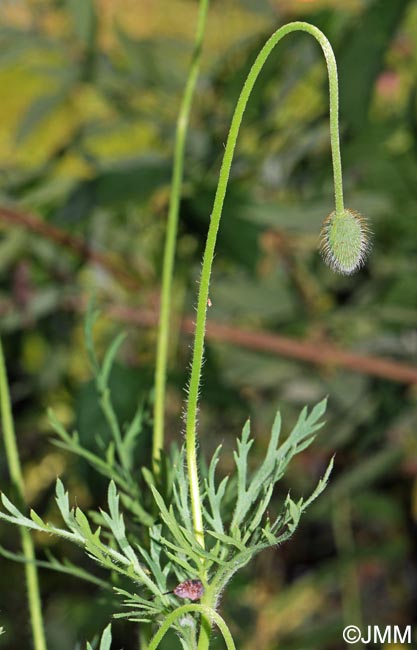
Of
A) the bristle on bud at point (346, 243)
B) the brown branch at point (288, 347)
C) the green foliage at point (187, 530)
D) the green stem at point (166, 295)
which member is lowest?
the green foliage at point (187, 530)

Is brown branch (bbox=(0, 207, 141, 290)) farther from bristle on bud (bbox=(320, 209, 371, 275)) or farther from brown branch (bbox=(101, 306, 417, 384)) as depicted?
bristle on bud (bbox=(320, 209, 371, 275))

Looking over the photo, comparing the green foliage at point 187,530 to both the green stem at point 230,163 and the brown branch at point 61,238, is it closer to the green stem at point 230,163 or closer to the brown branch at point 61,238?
the green stem at point 230,163

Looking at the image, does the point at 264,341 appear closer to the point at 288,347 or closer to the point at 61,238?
the point at 288,347

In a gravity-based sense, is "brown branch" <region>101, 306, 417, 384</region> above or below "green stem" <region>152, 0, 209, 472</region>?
above

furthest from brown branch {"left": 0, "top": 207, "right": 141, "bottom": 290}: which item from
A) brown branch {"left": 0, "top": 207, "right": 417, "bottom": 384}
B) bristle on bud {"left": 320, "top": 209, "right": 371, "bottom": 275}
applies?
bristle on bud {"left": 320, "top": 209, "right": 371, "bottom": 275}

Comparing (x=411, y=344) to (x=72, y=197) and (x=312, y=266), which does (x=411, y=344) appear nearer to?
(x=312, y=266)

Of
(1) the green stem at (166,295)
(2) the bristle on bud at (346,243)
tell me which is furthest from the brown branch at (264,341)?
(2) the bristle on bud at (346,243)

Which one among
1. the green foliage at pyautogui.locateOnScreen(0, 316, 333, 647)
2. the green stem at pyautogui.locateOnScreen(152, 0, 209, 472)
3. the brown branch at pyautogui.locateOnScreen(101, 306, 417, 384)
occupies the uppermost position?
the brown branch at pyautogui.locateOnScreen(101, 306, 417, 384)

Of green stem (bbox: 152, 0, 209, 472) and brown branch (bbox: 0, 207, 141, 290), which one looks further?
brown branch (bbox: 0, 207, 141, 290)

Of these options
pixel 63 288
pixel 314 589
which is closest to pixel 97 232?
pixel 63 288
